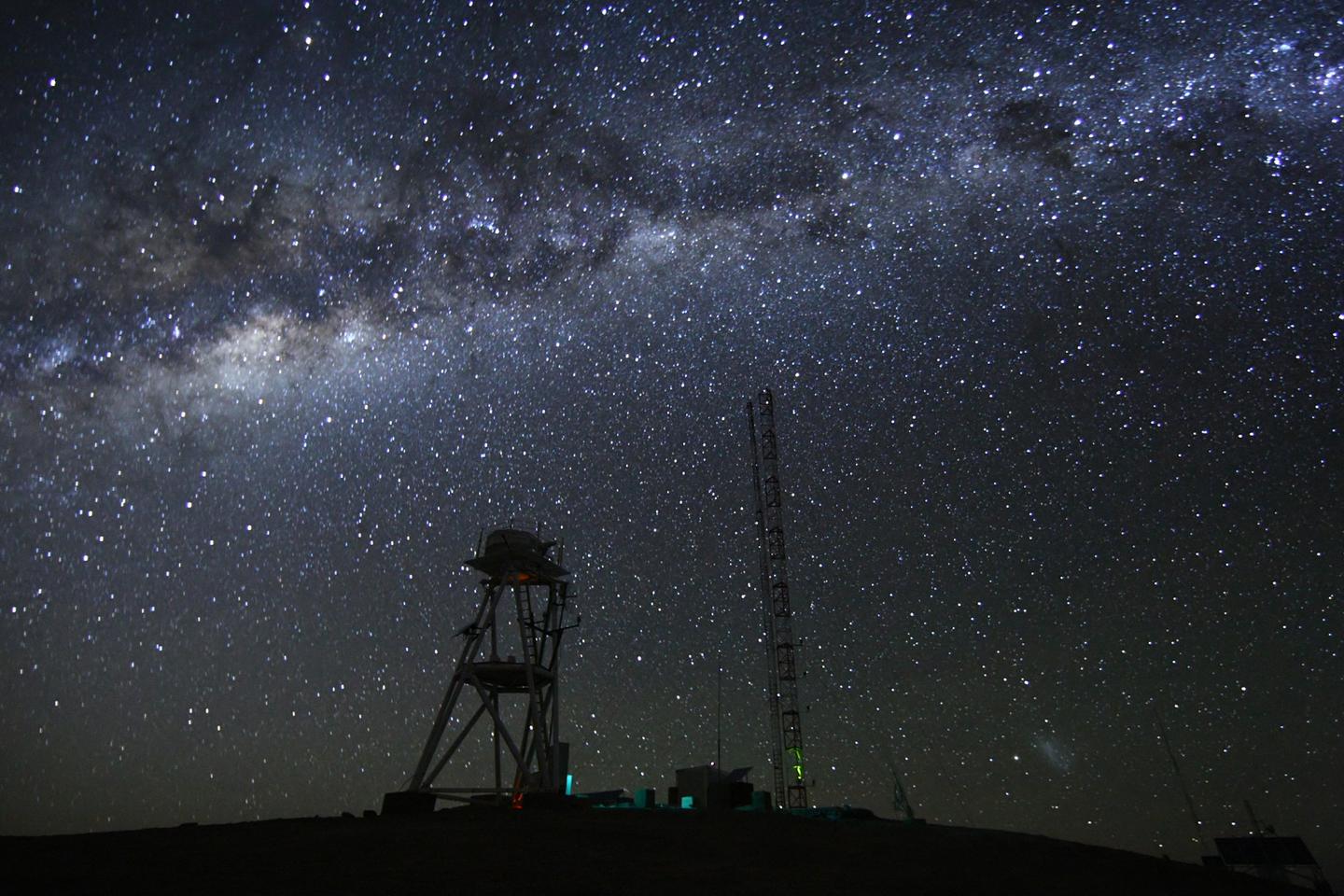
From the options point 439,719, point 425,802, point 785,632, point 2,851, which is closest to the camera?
point 2,851

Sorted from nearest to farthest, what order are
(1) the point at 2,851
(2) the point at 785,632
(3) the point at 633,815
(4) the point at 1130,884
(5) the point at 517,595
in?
(1) the point at 2,851 → (4) the point at 1130,884 → (3) the point at 633,815 → (5) the point at 517,595 → (2) the point at 785,632

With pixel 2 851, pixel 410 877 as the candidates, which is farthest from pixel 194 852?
pixel 410 877

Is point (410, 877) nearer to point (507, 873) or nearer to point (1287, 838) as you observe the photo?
point (507, 873)

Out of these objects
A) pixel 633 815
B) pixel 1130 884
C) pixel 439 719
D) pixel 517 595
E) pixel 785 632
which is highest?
pixel 785 632

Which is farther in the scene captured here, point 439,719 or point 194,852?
point 439,719

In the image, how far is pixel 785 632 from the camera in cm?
6147

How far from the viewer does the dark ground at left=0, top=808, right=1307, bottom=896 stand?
50.5 feet

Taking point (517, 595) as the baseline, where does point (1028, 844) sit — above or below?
below

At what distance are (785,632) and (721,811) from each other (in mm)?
34618

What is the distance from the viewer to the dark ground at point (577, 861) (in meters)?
15.4

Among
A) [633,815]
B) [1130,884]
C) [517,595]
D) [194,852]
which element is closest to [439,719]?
[517,595]

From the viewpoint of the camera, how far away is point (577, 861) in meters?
18.0

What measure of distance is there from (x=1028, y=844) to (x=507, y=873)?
13709 mm

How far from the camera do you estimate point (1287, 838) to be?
113ft
